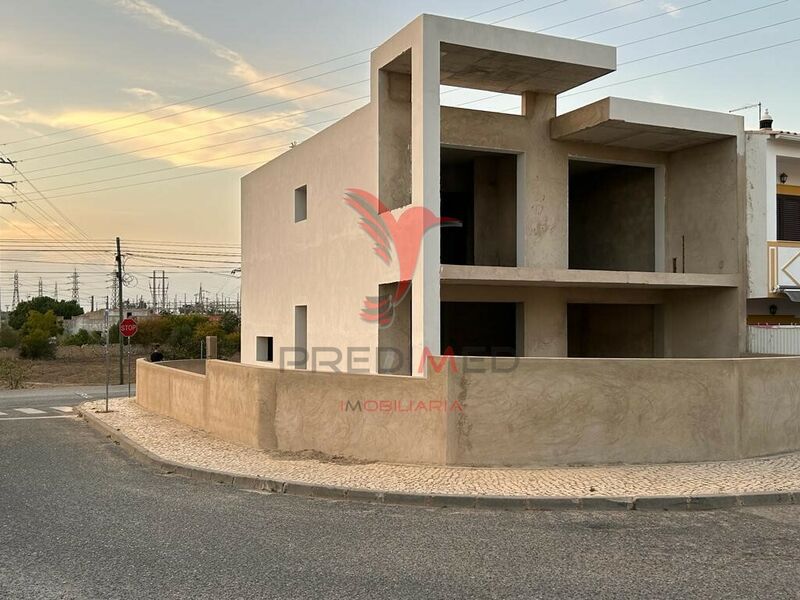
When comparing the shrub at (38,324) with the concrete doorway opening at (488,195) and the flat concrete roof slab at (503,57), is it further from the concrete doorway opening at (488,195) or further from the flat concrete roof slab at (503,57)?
the flat concrete roof slab at (503,57)

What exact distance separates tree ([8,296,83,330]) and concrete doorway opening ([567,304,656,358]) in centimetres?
6856

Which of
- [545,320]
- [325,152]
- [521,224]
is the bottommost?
[545,320]

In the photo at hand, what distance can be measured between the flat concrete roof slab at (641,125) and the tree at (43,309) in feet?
238

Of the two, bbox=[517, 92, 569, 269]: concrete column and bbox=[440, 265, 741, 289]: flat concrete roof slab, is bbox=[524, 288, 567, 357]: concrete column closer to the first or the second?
bbox=[440, 265, 741, 289]: flat concrete roof slab

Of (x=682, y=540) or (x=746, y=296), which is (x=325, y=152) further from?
(x=682, y=540)

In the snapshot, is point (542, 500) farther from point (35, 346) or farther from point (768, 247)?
point (35, 346)

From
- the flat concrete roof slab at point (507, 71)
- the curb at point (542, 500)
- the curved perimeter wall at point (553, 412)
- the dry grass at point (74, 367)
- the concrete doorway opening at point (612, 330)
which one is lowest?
the dry grass at point (74, 367)

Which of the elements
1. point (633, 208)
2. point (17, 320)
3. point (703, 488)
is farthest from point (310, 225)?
point (17, 320)

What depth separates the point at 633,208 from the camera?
62.5ft

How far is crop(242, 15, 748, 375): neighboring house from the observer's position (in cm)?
1341

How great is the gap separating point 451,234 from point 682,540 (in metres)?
14.4

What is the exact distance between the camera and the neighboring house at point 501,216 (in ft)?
44.0

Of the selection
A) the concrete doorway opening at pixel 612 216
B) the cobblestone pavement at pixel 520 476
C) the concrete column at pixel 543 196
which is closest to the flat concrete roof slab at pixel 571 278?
the concrete column at pixel 543 196

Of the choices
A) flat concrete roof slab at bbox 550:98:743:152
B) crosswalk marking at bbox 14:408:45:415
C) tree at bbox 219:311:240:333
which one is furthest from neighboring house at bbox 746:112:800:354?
tree at bbox 219:311:240:333
